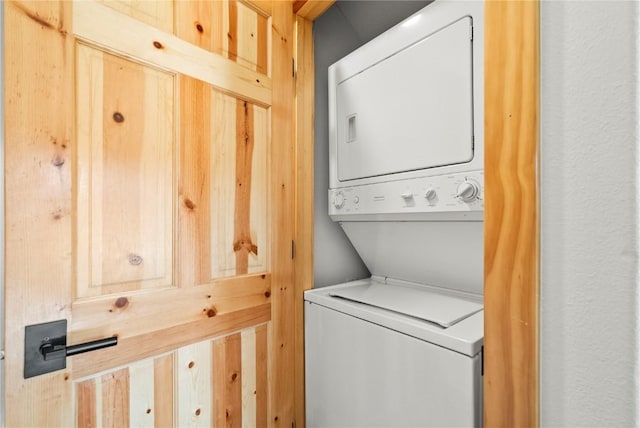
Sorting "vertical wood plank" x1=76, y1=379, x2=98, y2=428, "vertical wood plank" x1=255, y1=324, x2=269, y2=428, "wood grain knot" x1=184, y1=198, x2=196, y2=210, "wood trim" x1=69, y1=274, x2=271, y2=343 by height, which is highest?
"wood grain knot" x1=184, y1=198, x2=196, y2=210

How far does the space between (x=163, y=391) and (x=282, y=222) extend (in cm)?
82

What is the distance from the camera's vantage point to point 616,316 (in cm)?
53

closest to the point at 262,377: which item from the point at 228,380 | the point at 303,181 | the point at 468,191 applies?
the point at 228,380

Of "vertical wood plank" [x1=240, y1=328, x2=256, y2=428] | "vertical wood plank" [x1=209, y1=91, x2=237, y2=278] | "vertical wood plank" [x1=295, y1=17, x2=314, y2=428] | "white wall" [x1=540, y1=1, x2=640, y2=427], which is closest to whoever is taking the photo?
"white wall" [x1=540, y1=1, x2=640, y2=427]

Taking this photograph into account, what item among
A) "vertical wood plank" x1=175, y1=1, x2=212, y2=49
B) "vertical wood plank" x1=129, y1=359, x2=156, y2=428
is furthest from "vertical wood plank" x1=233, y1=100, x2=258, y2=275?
"vertical wood plank" x1=129, y1=359, x2=156, y2=428

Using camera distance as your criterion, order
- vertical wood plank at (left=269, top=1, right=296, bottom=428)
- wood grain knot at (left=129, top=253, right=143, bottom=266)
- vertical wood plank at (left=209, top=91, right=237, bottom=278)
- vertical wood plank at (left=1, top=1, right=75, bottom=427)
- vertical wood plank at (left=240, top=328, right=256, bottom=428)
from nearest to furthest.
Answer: vertical wood plank at (left=1, top=1, right=75, bottom=427) < wood grain knot at (left=129, top=253, right=143, bottom=266) < vertical wood plank at (left=209, top=91, right=237, bottom=278) < vertical wood plank at (left=240, top=328, right=256, bottom=428) < vertical wood plank at (left=269, top=1, right=296, bottom=428)

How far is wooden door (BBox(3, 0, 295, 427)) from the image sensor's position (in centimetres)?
85

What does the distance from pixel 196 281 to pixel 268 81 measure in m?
0.96

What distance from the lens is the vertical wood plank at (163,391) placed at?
110 centimetres

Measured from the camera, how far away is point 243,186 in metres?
1.36

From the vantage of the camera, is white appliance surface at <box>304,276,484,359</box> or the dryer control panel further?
the dryer control panel

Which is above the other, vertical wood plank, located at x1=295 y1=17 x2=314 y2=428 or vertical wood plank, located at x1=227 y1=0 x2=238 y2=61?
vertical wood plank, located at x1=227 y1=0 x2=238 y2=61

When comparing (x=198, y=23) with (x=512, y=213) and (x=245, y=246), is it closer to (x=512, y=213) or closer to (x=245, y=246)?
(x=245, y=246)

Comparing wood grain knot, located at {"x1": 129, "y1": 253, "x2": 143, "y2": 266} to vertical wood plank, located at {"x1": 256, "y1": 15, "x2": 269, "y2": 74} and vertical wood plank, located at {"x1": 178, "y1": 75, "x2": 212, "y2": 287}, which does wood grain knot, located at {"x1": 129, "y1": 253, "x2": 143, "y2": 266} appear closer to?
vertical wood plank, located at {"x1": 178, "y1": 75, "x2": 212, "y2": 287}
